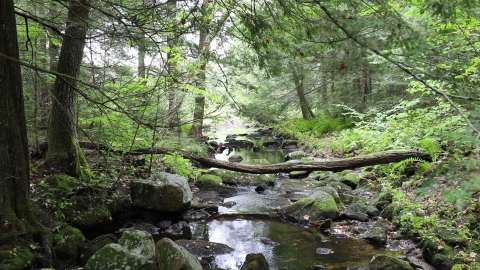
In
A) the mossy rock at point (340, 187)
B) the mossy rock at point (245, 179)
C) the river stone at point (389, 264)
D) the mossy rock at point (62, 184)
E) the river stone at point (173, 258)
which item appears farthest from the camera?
the mossy rock at point (245, 179)

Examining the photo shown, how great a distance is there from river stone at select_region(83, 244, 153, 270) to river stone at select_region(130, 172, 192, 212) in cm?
259

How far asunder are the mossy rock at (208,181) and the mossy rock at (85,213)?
4.41 metres

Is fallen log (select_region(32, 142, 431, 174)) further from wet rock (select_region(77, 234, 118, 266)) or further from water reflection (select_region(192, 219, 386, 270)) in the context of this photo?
wet rock (select_region(77, 234, 118, 266))

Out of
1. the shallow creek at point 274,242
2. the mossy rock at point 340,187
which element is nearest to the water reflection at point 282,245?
the shallow creek at point 274,242

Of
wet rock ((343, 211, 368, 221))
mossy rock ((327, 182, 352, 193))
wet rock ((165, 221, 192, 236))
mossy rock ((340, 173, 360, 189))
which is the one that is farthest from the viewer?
mossy rock ((340, 173, 360, 189))

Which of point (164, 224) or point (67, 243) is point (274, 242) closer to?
point (164, 224)

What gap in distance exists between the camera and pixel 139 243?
5199mm

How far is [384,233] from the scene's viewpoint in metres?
6.56

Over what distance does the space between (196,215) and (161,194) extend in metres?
1.22

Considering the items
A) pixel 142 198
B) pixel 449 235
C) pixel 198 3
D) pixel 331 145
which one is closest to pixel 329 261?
pixel 449 235

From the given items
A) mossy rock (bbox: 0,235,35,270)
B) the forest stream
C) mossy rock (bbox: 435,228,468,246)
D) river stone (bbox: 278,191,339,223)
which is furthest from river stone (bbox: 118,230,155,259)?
mossy rock (bbox: 435,228,468,246)

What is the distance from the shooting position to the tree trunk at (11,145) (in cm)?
429

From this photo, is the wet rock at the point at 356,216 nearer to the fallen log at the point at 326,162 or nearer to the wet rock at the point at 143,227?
the fallen log at the point at 326,162

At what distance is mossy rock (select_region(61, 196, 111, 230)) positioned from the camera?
6086 mm
